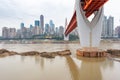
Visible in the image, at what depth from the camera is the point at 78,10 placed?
20.0m

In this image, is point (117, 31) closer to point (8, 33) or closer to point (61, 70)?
point (8, 33)

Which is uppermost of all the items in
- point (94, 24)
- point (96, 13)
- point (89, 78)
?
point (96, 13)

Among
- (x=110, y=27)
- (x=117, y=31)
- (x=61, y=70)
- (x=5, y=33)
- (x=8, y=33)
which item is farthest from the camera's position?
(x=117, y=31)

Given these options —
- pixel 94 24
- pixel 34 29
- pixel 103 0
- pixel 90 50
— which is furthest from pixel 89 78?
pixel 34 29

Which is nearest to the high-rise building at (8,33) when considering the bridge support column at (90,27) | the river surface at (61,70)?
the bridge support column at (90,27)

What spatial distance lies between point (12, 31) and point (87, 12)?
3666 inches

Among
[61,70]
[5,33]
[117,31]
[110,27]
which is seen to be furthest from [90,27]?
[117,31]

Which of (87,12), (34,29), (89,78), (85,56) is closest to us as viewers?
(89,78)

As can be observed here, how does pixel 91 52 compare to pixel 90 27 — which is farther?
pixel 90 27

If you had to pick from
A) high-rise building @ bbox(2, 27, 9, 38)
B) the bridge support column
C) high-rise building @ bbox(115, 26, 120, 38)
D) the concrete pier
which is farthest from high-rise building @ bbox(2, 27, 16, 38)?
the concrete pier

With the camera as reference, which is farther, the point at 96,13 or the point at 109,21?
the point at 109,21

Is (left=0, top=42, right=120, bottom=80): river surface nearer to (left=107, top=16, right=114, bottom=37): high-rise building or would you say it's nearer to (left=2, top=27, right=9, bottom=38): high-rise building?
(left=2, top=27, right=9, bottom=38): high-rise building

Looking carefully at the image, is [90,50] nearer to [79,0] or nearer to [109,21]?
[79,0]

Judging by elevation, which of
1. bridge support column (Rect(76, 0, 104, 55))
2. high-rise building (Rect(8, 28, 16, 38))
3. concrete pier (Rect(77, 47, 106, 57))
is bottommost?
concrete pier (Rect(77, 47, 106, 57))
